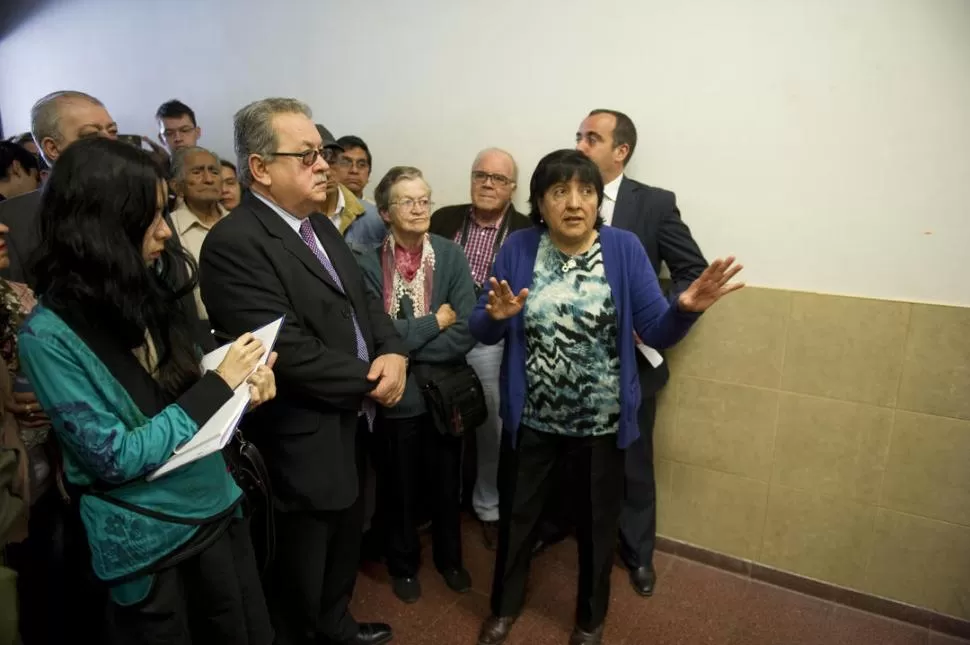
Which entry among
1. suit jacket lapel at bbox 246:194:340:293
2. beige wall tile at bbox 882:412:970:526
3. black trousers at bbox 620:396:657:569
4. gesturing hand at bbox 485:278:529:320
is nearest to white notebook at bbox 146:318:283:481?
suit jacket lapel at bbox 246:194:340:293

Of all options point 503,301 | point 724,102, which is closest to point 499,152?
point 724,102

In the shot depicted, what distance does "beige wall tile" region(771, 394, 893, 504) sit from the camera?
2234 mm

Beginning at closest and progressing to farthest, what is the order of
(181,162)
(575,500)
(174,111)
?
(575,500)
(181,162)
(174,111)

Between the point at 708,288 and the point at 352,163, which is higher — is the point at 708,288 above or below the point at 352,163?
below

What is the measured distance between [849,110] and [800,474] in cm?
132

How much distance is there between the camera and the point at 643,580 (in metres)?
2.44

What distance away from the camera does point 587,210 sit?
1.82 m

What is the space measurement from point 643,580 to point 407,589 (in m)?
0.92

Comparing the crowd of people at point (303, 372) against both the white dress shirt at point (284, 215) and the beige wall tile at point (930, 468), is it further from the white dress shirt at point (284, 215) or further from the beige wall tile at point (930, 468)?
the beige wall tile at point (930, 468)

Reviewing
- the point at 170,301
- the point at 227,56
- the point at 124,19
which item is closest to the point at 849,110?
the point at 170,301

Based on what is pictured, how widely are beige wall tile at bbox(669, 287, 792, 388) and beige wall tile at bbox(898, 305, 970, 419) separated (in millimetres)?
402

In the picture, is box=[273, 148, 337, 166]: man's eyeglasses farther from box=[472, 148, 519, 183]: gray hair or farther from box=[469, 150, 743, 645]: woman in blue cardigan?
box=[472, 148, 519, 183]: gray hair

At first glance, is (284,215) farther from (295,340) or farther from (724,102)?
(724,102)

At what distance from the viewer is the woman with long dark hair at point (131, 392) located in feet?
3.83
